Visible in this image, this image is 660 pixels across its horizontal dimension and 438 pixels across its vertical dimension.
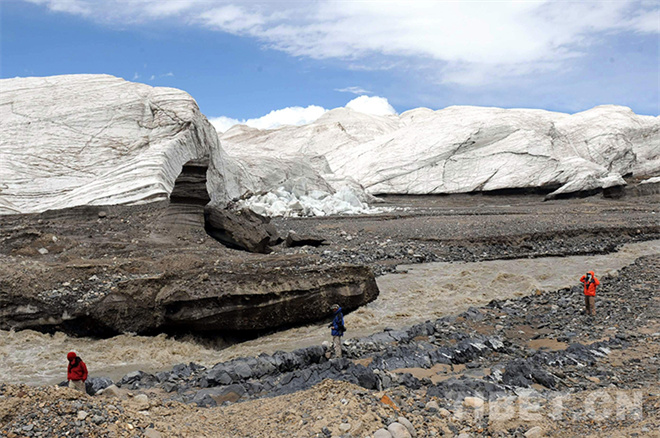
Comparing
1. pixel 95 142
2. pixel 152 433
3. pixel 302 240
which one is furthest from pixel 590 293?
pixel 95 142

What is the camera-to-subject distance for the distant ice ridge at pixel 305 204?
2958 cm

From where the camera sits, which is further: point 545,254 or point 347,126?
point 347,126

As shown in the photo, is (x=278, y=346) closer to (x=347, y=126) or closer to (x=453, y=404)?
(x=453, y=404)

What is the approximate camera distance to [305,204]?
31.8m

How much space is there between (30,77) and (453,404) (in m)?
34.5

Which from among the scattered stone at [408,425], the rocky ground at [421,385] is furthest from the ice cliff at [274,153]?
the scattered stone at [408,425]

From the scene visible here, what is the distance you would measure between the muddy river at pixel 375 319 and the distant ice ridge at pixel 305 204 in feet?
46.4

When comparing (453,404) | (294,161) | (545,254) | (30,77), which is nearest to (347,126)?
(294,161)

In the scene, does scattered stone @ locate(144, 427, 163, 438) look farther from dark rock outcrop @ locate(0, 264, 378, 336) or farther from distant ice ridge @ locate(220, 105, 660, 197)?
distant ice ridge @ locate(220, 105, 660, 197)

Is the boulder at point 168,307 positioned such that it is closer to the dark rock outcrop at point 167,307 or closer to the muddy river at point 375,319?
the dark rock outcrop at point 167,307

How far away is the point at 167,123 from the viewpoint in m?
29.1

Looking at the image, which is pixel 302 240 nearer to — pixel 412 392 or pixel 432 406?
pixel 412 392

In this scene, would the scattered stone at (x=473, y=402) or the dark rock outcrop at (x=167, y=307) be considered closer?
the scattered stone at (x=473, y=402)

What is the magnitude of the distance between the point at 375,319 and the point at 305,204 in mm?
20677
